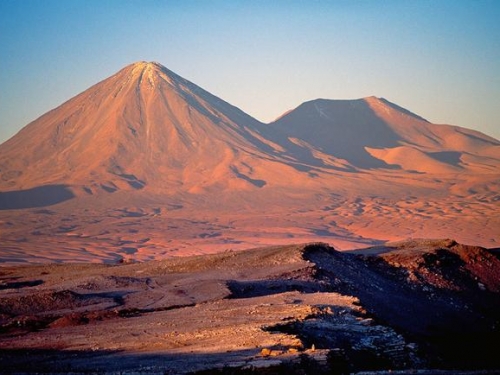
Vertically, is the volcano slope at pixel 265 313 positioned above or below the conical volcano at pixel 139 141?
below

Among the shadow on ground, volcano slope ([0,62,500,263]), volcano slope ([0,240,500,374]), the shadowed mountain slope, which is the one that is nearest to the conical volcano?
volcano slope ([0,62,500,263])

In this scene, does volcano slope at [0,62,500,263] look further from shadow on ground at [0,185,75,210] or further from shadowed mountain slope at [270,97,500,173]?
shadowed mountain slope at [270,97,500,173]

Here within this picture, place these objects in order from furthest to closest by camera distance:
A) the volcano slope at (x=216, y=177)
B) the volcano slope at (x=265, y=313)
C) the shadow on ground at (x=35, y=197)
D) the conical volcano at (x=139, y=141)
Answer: the conical volcano at (x=139, y=141)
the shadow on ground at (x=35, y=197)
the volcano slope at (x=216, y=177)
the volcano slope at (x=265, y=313)

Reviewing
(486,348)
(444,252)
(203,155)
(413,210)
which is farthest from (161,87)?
(486,348)

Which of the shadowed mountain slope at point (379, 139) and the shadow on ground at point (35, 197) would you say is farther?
the shadowed mountain slope at point (379, 139)

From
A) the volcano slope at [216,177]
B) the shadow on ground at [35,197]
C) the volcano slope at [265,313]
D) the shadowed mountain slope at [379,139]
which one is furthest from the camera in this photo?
the shadowed mountain slope at [379,139]

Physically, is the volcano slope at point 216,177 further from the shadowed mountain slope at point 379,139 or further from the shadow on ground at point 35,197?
the shadowed mountain slope at point 379,139

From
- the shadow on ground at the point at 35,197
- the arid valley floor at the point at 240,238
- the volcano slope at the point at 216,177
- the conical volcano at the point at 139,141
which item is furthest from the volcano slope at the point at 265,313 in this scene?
the conical volcano at the point at 139,141
